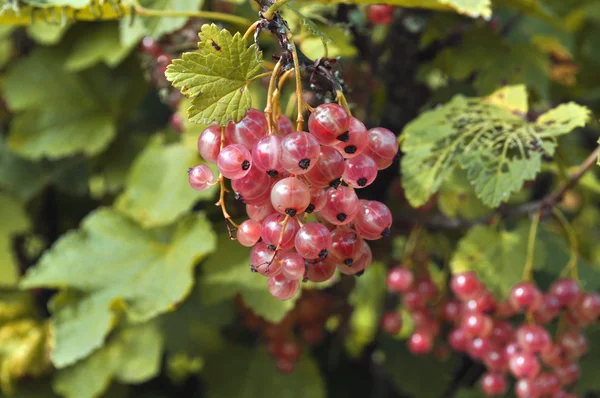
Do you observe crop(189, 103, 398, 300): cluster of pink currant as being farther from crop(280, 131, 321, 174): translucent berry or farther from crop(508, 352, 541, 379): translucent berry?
crop(508, 352, 541, 379): translucent berry

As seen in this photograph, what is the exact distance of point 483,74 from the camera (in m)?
1.08

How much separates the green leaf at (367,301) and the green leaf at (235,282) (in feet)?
1.00

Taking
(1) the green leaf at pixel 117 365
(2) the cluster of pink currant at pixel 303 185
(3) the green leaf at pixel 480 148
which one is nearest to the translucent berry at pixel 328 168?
(2) the cluster of pink currant at pixel 303 185

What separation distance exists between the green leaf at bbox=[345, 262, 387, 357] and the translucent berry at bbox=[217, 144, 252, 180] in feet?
2.51

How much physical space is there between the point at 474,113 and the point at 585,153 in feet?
1.87

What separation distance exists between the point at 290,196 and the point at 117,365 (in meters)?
0.84

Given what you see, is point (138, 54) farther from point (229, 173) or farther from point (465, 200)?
point (229, 173)

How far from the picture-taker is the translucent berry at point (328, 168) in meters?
0.52

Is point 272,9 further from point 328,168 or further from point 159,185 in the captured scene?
point 159,185

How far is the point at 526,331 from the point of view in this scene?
2.96 feet

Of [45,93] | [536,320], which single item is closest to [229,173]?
[536,320]

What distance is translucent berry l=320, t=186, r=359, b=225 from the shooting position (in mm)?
525

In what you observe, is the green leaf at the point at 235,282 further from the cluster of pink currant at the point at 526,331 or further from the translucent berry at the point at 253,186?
the translucent berry at the point at 253,186

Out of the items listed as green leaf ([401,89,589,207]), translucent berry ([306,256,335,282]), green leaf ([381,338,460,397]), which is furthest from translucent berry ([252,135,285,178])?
green leaf ([381,338,460,397])
